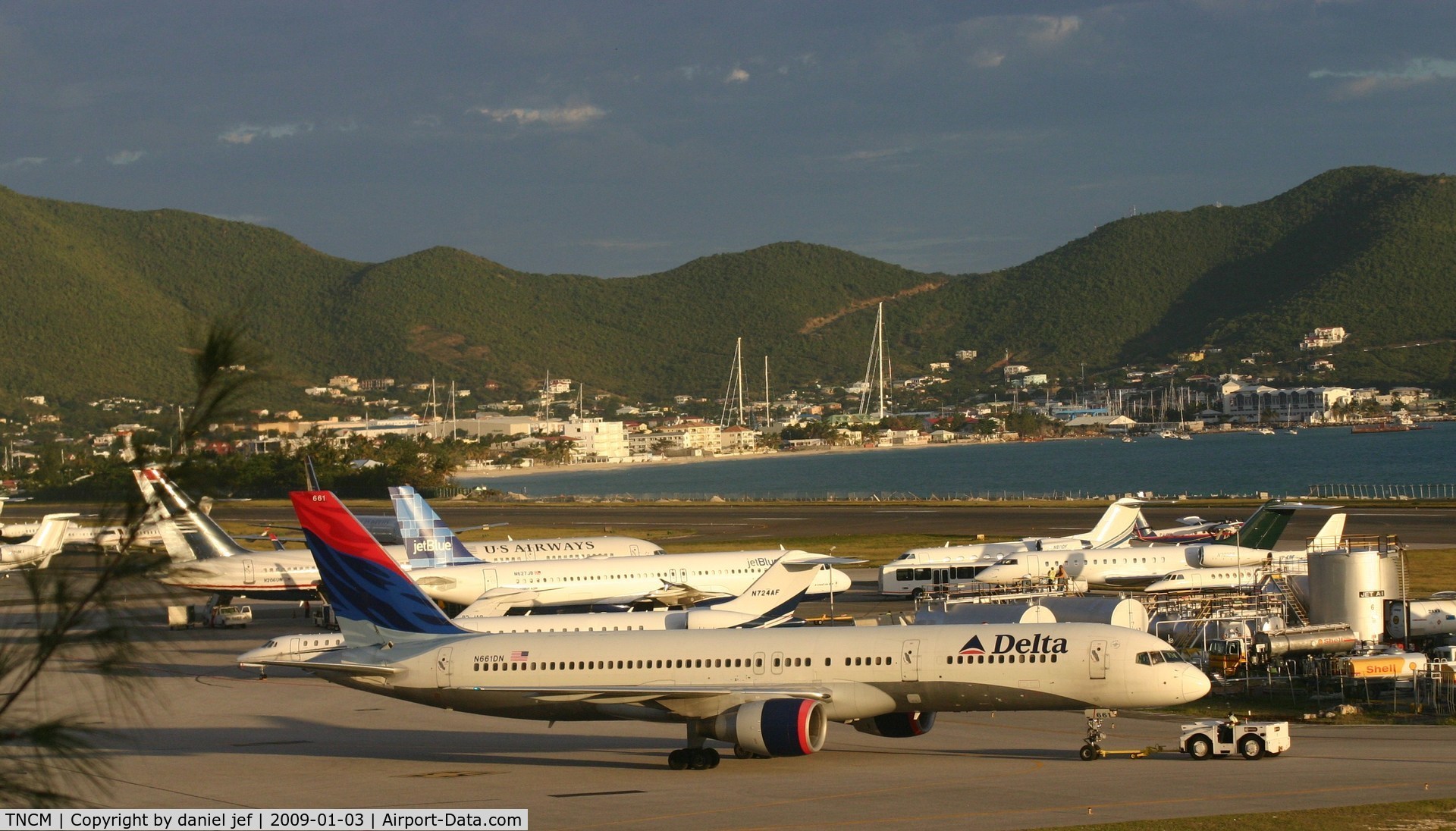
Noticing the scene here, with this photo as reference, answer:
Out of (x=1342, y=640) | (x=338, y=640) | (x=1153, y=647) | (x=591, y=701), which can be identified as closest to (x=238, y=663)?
(x=338, y=640)

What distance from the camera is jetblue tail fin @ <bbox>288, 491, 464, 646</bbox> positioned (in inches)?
→ 1422

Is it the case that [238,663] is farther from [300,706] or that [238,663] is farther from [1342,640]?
[1342,640]

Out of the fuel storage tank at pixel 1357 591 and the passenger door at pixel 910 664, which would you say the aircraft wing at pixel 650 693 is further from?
the fuel storage tank at pixel 1357 591

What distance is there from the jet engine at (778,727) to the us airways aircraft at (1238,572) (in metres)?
38.5

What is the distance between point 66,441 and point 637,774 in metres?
23.9

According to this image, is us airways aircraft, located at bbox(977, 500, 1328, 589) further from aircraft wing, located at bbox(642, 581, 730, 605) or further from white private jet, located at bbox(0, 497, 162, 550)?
white private jet, located at bbox(0, 497, 162, 550)

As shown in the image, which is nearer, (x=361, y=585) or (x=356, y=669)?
(x=356, y=669)

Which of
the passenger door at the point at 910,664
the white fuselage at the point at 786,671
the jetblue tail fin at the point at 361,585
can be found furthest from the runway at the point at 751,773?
the jetblue tail fin at the point at 361,585

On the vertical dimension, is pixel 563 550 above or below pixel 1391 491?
above

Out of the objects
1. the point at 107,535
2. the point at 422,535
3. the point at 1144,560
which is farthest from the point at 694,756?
the point at 1144,560

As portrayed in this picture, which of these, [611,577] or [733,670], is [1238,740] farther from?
[611,577]

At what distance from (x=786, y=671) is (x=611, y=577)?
106 ft

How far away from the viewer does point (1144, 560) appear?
7125 centimetres

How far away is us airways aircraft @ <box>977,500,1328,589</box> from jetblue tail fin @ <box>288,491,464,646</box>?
4184cm
